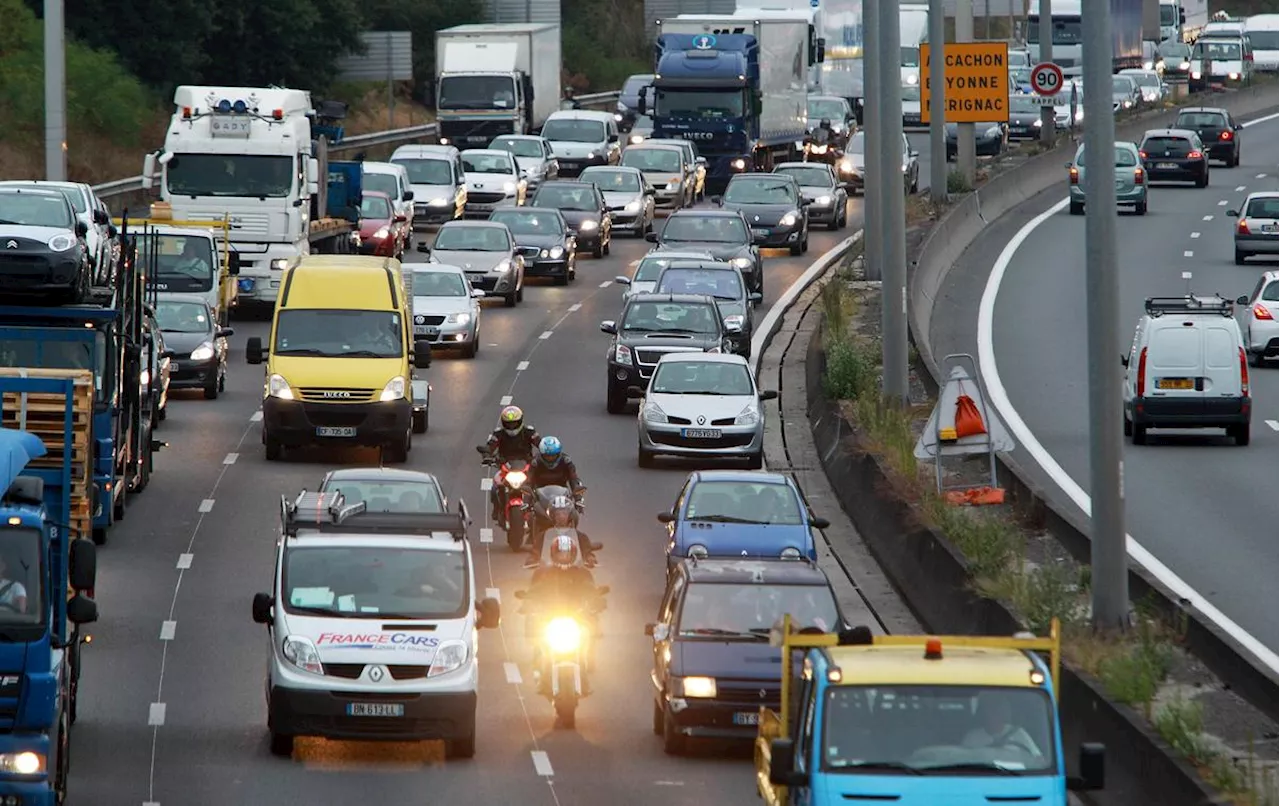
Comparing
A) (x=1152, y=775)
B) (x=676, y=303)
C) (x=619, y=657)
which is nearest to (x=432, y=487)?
(x=619, y=657)

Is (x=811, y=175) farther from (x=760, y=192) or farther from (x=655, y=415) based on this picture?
(x=655, y=415)

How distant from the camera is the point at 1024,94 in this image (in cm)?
9025

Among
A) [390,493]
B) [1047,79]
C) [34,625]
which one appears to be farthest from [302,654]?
[1047,79]

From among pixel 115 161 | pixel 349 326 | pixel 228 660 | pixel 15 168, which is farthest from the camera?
pixel 115 161

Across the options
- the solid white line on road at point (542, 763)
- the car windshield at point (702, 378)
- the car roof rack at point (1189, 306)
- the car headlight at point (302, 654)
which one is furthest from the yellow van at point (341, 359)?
the car headlight at point (302, 654)

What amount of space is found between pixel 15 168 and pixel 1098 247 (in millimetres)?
47491

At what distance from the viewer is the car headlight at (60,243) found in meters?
27.7

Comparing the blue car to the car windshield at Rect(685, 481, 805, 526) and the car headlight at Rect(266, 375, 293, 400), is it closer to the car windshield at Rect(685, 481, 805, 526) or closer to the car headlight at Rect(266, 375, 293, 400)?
the car windshield at Rect(685, 481, 805, 526)

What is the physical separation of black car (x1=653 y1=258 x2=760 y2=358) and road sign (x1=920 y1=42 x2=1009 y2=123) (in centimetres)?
1421

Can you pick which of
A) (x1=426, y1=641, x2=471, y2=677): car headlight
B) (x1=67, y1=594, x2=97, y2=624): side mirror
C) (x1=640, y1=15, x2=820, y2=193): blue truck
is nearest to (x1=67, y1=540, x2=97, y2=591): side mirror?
(x1=67, y1=594, x2=97, y2=624): side mirror

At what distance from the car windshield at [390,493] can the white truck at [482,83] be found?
48343mm

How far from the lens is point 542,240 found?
52344mm

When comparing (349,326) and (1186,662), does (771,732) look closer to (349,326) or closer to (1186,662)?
(1186,662)

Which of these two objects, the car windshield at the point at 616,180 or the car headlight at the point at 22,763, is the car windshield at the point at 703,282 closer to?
the car windshield at the point at 616,180
